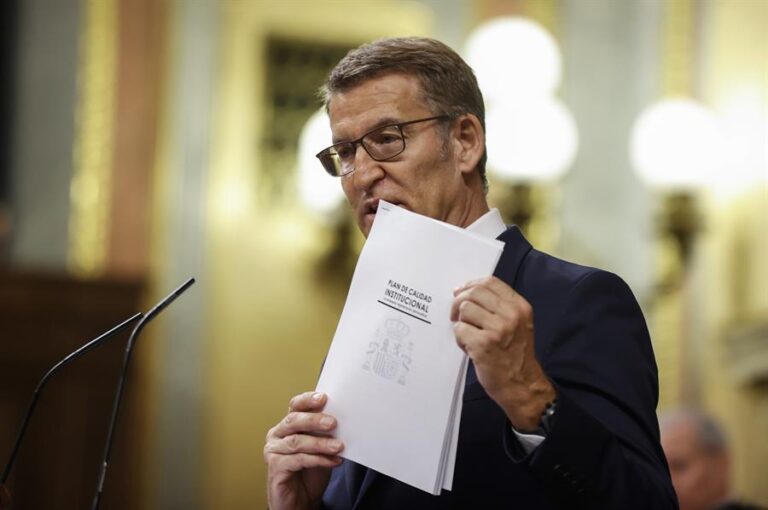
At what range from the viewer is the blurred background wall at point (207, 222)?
205 inches

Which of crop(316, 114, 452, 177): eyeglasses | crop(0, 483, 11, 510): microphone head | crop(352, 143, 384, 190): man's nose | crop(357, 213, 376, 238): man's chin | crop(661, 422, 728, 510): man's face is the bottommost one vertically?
crop(661, 422, 728, 510): man's face

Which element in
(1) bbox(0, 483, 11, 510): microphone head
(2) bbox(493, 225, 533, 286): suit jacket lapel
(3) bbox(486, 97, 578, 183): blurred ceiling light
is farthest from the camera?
(3) bbox(486, 97, 578, 183): blurred ceiling light

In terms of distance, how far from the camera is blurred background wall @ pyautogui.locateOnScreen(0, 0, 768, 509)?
522cm

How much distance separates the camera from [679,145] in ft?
15.6

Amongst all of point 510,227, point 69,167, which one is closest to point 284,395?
point 69,167

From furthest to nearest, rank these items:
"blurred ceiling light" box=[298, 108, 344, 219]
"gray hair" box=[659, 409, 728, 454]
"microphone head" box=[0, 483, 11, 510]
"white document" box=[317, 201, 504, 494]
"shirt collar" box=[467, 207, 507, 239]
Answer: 1. "blurred ceiling light" box=[298, 108, 344, 219]
2. "gray hair" box=[659, 409, 728, 454]
3. "shirt collar" box=[467, 207, 507, 239]
4. "microphone head" box=[0, 483, 11, 510]
5. "white document" box=[317, 201, 504, 494]

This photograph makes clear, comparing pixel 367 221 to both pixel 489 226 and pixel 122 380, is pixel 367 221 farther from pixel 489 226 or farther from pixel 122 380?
pixel 122 380

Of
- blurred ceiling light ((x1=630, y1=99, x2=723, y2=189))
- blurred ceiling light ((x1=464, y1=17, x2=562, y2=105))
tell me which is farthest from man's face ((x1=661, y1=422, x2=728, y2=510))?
blurred ceiling light ((x1=464, y1=17, x2=562, y2=105))

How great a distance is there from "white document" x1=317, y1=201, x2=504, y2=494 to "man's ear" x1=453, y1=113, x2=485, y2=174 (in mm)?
311

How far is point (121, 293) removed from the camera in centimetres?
525

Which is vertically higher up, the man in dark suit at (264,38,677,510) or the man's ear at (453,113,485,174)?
the man's ear at (453,113,485,174)

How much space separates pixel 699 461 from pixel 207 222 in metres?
2.26

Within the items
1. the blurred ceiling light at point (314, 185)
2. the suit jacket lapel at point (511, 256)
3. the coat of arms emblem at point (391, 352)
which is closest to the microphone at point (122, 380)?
the coat of arms emblem at point (391, 352)

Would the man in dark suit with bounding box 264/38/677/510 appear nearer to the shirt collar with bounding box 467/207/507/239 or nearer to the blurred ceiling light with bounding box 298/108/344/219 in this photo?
the shirt collar with bounding box 467/207/507/239
